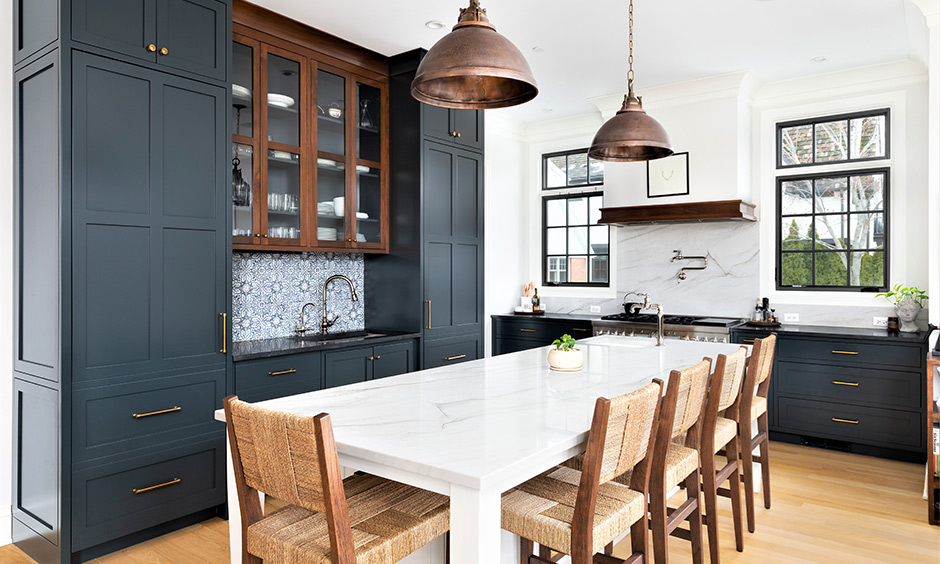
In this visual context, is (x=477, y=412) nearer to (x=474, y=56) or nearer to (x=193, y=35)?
(x=474, y=56)

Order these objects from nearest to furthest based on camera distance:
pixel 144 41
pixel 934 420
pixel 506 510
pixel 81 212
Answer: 1. pixel 506 510
2. pixel 81 212
3. pixel 144 41
4. pixel 934 420

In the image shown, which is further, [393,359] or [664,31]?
[393,359]

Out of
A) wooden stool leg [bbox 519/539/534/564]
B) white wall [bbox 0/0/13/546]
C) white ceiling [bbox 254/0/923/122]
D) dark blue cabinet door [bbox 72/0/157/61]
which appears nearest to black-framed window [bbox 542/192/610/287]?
white ceiling [bbox 254/0/923/122]

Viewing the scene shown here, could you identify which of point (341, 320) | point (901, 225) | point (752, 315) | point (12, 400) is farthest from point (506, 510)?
point (901, 225)

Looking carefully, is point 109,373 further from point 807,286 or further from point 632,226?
point 807,286

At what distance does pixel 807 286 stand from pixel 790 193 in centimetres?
78

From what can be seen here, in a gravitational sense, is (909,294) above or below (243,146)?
below

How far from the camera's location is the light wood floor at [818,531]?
2.82 meters

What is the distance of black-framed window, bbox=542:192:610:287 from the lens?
6137mm

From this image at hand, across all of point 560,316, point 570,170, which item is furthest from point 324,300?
point 570,170

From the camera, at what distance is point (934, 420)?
3.31 meters

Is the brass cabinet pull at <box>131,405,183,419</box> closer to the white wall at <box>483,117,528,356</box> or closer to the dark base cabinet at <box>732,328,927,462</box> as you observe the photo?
the white wall at <box>483,117,528,356</box>

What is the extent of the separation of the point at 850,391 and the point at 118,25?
16.3 ft

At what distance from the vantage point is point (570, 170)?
632 cm
